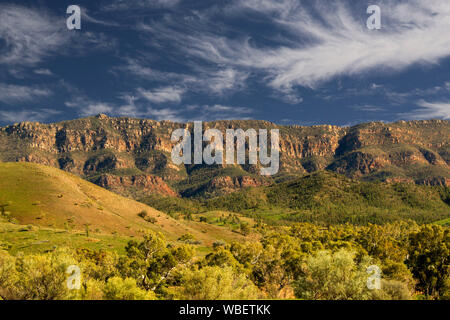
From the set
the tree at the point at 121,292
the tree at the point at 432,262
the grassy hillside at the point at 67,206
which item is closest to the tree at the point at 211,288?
the tree at the point at 121,292

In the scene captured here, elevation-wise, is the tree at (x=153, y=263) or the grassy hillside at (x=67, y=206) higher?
the grassy hillside at (x=67, y=206)

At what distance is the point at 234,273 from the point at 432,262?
52765mm

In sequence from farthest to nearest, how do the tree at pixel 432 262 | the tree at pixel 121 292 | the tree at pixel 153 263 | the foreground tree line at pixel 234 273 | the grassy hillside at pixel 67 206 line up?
the grassy hillside at pixel 67 206, the tree at pixel 432 262, the tree at pixel 153 263, the foreground tree line at pixel 234 273, the tree at pixel 121 292

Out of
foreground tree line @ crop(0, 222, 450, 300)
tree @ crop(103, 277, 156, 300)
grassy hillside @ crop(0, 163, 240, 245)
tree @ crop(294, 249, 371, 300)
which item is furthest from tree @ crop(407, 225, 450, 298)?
grassy hillside @ crop(0, 163, 240, 245)

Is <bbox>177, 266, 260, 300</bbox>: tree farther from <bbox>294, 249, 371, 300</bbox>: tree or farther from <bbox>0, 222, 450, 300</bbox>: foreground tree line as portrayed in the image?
<bbox>294, 249, 371, 300</bbox>: tree

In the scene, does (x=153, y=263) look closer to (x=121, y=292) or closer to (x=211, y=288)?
(x=121, y=292)

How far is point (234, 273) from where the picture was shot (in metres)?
64.4

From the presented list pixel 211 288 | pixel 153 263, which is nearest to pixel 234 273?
pixel 153 263

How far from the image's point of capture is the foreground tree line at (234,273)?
44.9 m

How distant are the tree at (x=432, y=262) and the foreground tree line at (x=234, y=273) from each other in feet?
0.70

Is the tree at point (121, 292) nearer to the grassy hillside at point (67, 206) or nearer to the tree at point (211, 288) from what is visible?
the tree at point (211, 288)

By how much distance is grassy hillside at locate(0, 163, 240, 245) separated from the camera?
12644 centimetres
